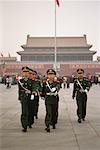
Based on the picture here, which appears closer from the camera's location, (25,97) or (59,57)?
(25,97)

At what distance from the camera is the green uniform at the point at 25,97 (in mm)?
9242

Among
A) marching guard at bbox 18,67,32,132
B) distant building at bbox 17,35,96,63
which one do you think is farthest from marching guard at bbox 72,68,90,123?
distant building at bbox 17,35,96,63

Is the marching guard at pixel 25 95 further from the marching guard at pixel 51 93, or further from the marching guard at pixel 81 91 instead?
the marching guard at pixel 81 91

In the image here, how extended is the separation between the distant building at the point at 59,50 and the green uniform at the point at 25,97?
216ft

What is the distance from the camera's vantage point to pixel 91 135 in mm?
8383

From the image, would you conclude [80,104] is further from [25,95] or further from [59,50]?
[59,50]

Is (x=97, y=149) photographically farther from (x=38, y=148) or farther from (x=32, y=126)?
(x=32, y=126)

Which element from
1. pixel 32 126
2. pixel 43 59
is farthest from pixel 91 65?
pixel 32 126

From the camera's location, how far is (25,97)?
368 inches

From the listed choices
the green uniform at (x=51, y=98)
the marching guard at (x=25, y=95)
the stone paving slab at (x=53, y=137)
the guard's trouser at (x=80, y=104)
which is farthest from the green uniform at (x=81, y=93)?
the marching guard at (x=25, y=95)

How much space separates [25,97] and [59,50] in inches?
2744

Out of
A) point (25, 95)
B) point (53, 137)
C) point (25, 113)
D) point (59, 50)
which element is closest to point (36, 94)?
point (25, 95)

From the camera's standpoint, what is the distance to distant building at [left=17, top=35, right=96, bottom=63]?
76750mm

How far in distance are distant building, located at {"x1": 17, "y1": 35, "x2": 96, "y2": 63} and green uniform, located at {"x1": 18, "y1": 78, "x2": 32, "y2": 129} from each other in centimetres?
6572
